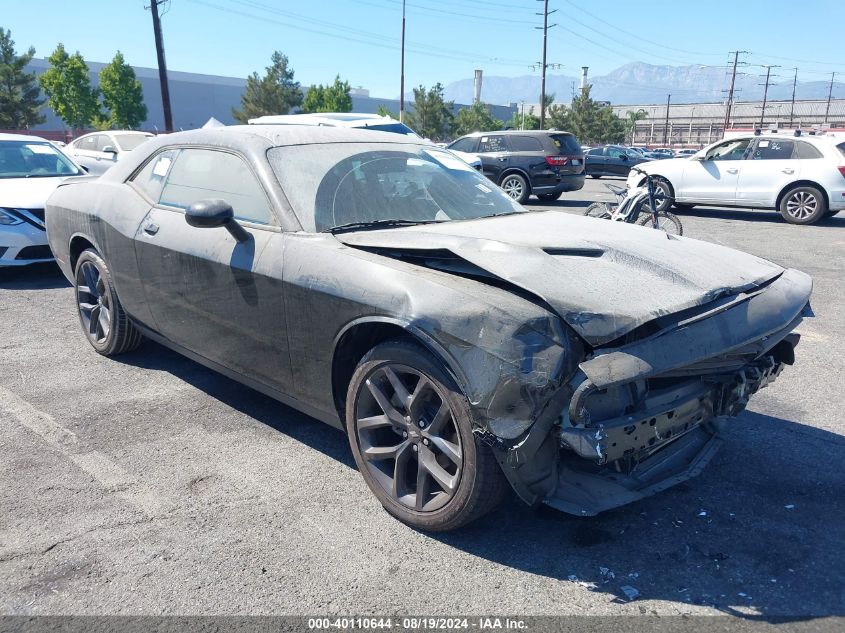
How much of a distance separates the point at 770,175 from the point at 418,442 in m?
12.2

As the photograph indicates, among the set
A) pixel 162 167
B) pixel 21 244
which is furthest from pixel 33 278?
Answer: pixel 162 167

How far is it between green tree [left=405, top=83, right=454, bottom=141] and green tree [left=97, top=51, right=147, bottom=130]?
21.8 m

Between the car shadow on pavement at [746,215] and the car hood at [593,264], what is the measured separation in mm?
10920

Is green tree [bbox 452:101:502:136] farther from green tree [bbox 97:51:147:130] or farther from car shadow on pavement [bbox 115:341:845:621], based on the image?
car shadow on pavement [bbox 115:341:845:621]

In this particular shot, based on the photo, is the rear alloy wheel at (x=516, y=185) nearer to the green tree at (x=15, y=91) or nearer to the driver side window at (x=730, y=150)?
the driver side window at (x=730, y=150)

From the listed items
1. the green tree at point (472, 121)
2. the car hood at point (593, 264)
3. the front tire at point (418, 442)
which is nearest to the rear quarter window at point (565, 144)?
the car hood at point (593, 264)

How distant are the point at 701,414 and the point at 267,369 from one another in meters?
2.02

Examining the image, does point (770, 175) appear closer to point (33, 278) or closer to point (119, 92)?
point (33, 278)

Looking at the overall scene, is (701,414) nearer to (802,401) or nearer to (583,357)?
(583,357)

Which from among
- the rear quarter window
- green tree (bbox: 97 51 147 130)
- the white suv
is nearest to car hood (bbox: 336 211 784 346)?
the white suv

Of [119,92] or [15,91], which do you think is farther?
[119,92]

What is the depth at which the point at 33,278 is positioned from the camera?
7656 mm

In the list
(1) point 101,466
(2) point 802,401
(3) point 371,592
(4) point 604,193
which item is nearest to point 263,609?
(3) point 371,592

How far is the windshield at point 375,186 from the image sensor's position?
11.0 ft
